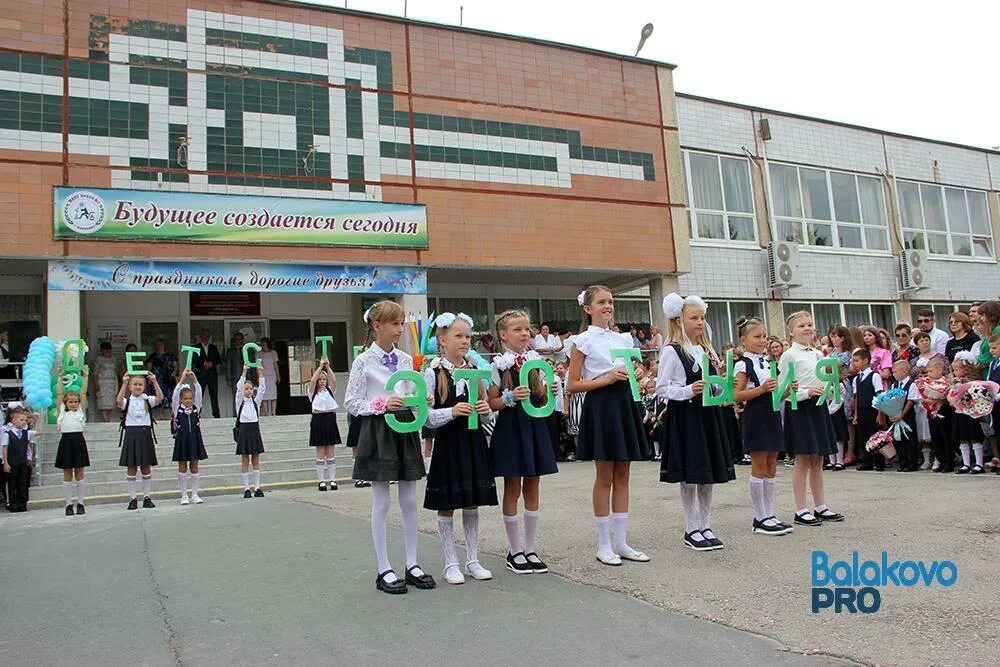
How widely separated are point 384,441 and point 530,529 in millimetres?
1186

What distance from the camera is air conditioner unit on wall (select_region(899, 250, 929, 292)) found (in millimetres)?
24875

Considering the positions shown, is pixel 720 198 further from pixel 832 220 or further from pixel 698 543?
Answer: pixel 698 543

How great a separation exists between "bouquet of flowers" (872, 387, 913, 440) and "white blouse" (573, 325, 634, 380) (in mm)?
6351

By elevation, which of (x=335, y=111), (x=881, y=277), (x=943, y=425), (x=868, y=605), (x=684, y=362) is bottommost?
(x=868, y=605)

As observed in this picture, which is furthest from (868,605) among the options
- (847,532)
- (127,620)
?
(127,620)

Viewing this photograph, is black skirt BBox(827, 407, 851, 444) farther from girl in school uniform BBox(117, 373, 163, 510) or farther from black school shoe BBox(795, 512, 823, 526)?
girl in school uniform BBox(117, 373, 163, 510)

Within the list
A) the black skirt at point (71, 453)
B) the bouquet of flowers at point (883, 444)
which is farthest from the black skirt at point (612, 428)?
the black skirt at point (71, 453)

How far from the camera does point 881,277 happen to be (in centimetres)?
2505

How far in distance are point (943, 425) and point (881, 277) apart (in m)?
16.6

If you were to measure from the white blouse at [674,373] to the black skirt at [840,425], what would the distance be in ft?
19.3

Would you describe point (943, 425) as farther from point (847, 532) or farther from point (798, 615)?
point (798, 615)

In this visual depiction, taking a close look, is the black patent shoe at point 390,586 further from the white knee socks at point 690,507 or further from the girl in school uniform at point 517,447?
the white knee socks at point 690,507

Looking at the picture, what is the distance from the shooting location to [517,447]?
530 centimetres

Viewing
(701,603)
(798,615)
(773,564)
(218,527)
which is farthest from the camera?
(218,527)
